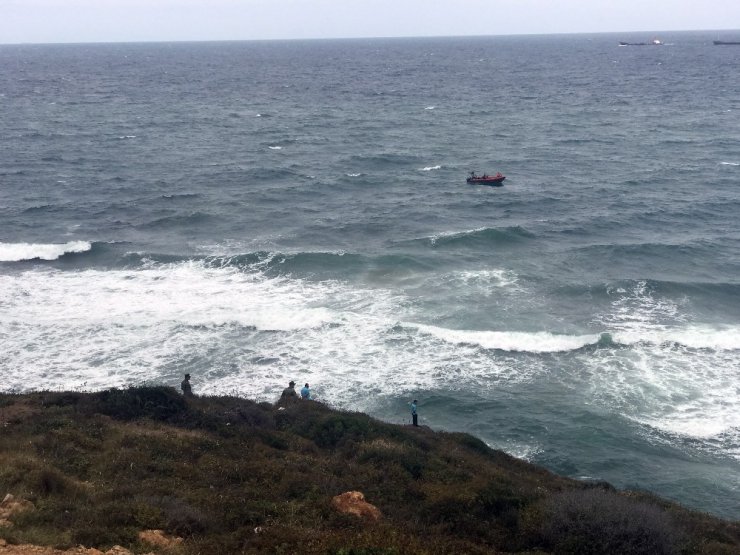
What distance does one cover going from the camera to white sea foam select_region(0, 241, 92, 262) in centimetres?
4159

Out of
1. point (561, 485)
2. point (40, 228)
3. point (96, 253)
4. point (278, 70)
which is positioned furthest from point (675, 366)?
point (278, 70)

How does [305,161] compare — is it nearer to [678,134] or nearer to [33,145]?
[33,145]

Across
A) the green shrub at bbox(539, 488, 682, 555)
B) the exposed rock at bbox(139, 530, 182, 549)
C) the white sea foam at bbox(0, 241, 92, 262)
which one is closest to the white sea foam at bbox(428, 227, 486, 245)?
the white sea foam at bbox(0, 241, 92, 262)

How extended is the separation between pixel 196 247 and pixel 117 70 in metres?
157

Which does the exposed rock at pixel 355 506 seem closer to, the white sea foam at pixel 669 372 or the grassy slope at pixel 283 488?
the grassy slope at pixel 283 488

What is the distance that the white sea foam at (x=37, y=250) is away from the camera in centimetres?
4159

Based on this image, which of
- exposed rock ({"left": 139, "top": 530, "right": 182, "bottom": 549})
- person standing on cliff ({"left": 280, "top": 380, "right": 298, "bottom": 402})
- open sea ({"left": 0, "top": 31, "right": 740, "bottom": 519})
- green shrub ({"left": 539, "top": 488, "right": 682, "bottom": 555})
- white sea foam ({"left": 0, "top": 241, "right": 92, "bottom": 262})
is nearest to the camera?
exposed rock ({"left": 139, "top": 530, "right": 182, "bottom": 549})

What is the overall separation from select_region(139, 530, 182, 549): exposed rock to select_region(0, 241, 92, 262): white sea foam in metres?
32.2

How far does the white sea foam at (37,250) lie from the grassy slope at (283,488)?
71.4 ft

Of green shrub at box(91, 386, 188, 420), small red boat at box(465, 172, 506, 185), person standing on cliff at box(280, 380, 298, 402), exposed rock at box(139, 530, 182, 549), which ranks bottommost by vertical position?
person standing on cliff at box(280, 380, 298, 402)

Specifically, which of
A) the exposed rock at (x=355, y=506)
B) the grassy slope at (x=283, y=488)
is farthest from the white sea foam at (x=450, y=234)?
the exposed rock at (x=355, y=506)

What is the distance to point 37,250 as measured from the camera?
4228cm

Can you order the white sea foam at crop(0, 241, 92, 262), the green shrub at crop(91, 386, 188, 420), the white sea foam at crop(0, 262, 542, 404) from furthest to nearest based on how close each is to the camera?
1. the white sea foam at crop(0, 241, 92, 262)
2. the white sea foam at crop(0, 262, 542, 404)
3. the green shrub at crop(91, 386, 188, 420)

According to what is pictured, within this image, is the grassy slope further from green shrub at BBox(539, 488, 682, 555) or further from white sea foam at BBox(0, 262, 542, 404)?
white sea foam at BBox(0, 262, 542, 404)
